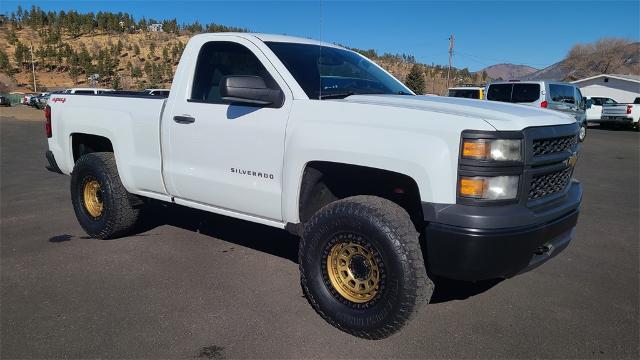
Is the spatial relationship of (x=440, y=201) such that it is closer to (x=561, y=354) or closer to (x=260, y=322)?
(x=561, y=354)

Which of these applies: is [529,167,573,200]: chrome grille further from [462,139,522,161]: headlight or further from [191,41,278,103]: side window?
[191,41,278,103]: side window

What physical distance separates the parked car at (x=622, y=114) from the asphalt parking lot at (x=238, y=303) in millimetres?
22384

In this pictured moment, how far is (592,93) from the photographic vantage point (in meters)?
50.7

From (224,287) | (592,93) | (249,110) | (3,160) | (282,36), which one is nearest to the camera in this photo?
(249,110)

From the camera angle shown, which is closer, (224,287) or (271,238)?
(224,287)

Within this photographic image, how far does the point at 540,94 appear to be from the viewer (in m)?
15.5

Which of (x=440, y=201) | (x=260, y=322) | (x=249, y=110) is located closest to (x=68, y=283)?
(x=260, y=322)

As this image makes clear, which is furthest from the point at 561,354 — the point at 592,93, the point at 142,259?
the point at 592,93

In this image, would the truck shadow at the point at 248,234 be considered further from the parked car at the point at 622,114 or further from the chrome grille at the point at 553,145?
the parked car at the point at 622,114

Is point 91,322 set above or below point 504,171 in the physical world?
below

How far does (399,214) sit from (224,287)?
1705 mm

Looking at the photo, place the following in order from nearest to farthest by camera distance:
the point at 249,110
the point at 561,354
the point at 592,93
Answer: the point at 561,354 < the point at 249,110 < the point at 592,93

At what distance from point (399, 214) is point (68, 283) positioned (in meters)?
2.81

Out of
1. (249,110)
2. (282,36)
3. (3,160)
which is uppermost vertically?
(282,36)
